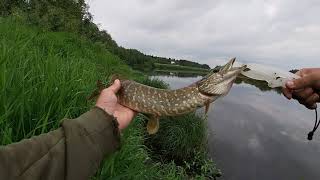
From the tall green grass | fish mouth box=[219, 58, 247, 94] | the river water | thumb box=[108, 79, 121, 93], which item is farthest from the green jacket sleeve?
the river water

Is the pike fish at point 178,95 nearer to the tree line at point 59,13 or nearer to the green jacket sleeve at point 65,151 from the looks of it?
the green jacket sleeve at point 65,151

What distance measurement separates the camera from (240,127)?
27.6 meters

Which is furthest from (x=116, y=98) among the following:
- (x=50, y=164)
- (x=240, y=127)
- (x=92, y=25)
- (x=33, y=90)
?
(x=92, y=25)

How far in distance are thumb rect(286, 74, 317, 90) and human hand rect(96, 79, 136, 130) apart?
124 cm

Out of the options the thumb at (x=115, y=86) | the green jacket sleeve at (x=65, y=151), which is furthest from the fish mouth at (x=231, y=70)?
the green jacket sleeve at (x=65, y=151)

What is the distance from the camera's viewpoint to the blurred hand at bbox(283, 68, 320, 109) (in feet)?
11.7

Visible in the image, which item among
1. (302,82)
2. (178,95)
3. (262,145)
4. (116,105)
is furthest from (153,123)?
(262,145)

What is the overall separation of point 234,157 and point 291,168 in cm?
262

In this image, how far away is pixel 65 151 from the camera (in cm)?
205

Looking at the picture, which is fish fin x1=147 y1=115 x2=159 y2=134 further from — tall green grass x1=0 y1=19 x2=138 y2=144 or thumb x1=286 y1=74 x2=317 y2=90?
thumb x1=286 y1=74 x2=317 y2=90

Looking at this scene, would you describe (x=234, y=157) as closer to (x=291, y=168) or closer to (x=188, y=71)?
(x=291, y=168)

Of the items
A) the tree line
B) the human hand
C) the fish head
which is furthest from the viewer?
the tree line

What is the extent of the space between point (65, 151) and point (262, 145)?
76.3 ft

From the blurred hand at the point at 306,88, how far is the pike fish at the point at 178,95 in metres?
0.53
